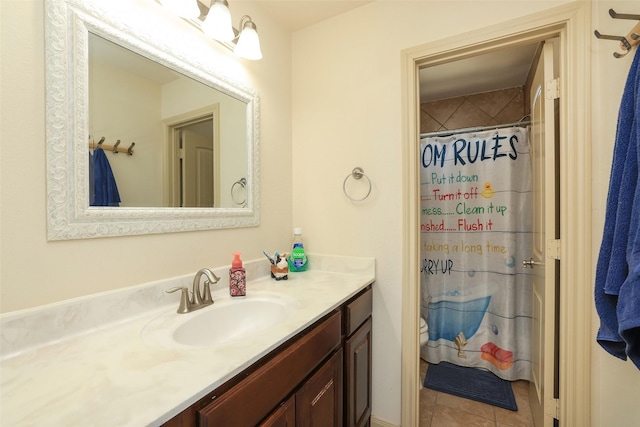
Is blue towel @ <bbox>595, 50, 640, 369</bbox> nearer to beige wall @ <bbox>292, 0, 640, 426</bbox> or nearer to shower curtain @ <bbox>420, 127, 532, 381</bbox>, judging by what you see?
beige wall @ <bbox>292, 0, 640, 426</bbox>

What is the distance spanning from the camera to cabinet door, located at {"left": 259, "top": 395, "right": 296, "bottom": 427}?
771mm

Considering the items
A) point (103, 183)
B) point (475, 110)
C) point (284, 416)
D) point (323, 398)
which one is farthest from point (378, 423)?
point (475, 110)

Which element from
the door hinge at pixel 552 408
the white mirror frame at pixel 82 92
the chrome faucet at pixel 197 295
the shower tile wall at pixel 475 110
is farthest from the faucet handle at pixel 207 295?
the shower tile wall at pixel 475 110

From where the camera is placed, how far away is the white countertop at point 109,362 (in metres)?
0.52

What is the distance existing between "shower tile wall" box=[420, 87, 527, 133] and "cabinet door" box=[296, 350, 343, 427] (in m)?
2.40

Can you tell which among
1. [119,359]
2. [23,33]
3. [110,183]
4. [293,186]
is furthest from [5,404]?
[293,186]

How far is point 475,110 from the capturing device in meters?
2.60

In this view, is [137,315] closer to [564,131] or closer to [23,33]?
[23,33]

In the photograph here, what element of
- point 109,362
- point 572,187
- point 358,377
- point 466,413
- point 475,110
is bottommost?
point 466,413

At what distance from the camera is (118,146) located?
984 millimetres

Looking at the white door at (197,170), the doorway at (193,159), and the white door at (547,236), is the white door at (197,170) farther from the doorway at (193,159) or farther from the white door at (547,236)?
the white door at (547,236)

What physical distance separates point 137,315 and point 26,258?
13.9 inches

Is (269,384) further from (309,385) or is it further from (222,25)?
(222,25)

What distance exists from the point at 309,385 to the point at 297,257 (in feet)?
2.56
